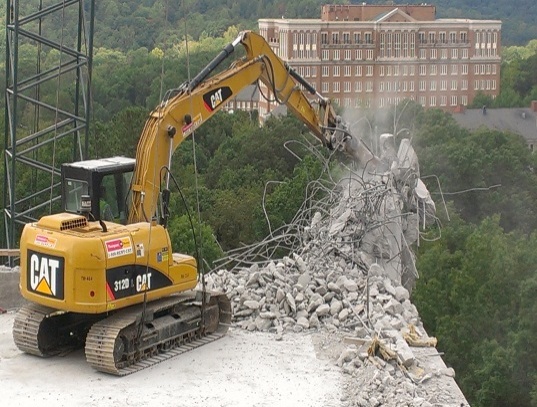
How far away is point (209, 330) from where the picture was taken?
17.8 meters

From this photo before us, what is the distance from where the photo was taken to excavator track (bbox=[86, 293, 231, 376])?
52.4 ft

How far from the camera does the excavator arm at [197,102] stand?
17.3 metres

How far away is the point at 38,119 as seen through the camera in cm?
3797

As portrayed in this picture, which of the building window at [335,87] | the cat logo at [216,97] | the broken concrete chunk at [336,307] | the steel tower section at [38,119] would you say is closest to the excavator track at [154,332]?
the broken concrete chunk at [336,307]

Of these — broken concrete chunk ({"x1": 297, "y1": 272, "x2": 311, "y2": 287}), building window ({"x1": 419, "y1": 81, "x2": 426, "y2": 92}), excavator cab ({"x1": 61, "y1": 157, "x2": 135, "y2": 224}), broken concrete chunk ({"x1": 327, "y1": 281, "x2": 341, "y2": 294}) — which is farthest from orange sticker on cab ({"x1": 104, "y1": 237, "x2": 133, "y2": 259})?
building window ({"x1": 419, "y1": 81, "x2": 426, "y2": 92})

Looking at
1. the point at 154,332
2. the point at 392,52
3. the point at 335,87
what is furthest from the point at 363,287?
the point at 392,52

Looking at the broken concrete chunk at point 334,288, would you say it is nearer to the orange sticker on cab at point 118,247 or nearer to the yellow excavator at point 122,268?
the yellow excavator at point 122,268

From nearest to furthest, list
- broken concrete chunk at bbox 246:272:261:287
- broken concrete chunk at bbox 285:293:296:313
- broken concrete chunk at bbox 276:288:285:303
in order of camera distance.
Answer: broken concrete chunk at bbox 285:293:296:313, broken concrete chunk at bbox 276:288:285:303, broken concrete chunk at bbox 246:272:261:287

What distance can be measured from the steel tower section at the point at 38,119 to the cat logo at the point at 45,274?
4198 mm

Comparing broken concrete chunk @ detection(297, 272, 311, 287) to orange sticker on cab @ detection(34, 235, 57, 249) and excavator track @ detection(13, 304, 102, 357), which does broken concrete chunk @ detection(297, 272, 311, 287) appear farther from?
orange sticker on cab @ detection(34, 235, 57, 249)

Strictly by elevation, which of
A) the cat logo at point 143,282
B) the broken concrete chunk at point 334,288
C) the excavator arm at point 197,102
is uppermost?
the excavator arm at point 197,102

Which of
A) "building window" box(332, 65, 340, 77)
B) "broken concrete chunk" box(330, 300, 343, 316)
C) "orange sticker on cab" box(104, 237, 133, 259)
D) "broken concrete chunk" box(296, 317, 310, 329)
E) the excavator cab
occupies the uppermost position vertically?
the excavator cab

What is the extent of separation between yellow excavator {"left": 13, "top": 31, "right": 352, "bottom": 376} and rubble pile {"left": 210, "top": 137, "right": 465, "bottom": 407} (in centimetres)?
109

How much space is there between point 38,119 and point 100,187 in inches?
852
